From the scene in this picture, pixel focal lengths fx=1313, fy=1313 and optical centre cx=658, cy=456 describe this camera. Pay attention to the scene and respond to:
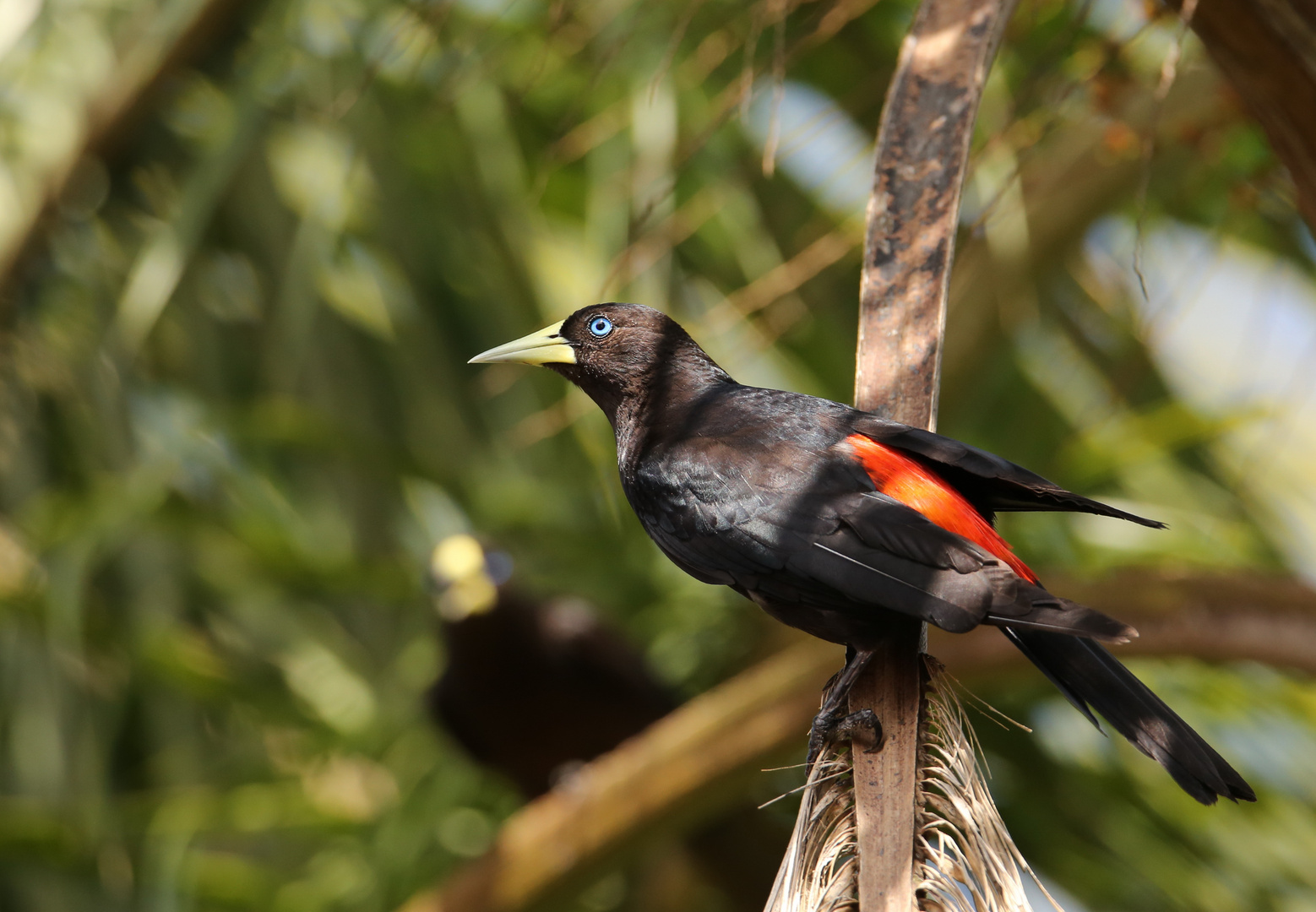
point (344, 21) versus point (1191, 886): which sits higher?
point (344, 21)

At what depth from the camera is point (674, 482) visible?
178 cm

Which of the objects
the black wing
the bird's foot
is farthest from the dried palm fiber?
the black wing

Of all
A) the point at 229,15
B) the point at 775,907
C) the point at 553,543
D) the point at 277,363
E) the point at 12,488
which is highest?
the point at 229,15

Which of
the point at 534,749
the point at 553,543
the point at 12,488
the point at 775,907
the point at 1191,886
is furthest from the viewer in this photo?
the point at 534,749

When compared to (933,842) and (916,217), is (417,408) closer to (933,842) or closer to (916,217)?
(916,217)

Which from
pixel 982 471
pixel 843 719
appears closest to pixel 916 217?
pixel 982 471

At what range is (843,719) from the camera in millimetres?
1444

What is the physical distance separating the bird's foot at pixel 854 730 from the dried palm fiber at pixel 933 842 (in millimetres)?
34

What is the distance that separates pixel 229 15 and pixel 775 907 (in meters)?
2.97

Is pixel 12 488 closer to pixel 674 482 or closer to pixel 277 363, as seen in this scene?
pixel 277 363

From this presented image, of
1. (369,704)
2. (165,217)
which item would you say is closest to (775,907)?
(369,704)

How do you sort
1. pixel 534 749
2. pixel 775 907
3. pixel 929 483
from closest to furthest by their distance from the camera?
1. pixel 775 907
2. pixel 929 483
3. pixel 534 749

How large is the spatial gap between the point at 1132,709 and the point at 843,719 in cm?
33

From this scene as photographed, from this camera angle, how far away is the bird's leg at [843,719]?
4.55ft
